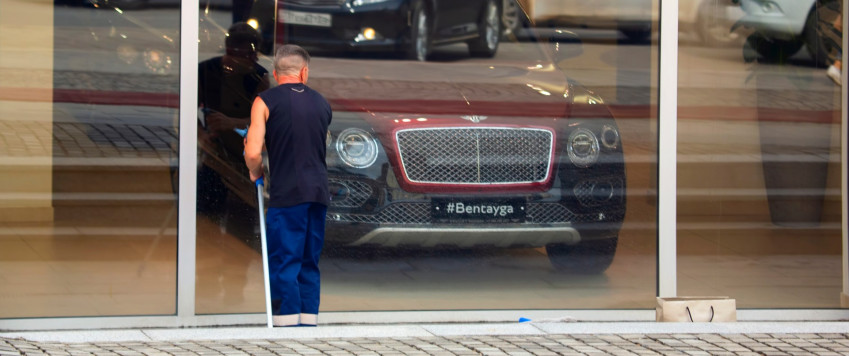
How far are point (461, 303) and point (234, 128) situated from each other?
1.73 metres

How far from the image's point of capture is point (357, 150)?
22.6 ft

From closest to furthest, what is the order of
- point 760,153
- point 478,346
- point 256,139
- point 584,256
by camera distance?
point 478,346, point 256,139, point 584,256, point 760,153

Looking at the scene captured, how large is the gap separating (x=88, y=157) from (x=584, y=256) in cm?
300

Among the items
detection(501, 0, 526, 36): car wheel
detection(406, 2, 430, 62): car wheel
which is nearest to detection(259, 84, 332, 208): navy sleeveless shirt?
detection(406, 2, 430, 62): car wheel

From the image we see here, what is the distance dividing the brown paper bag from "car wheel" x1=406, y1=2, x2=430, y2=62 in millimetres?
1978

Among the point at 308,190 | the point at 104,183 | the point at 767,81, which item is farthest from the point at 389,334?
the point at 767,81

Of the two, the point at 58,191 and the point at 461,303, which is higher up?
the point at 58,191

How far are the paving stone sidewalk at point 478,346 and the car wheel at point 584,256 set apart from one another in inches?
51.0

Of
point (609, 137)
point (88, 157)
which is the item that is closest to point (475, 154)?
point (609, 137)

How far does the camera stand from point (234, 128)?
6.95 m

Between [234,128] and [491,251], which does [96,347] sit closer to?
[234,128]

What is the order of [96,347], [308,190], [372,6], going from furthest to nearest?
[372,6] → [308,190] → [96,347]

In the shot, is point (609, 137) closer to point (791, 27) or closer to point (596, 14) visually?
point (596, 14)

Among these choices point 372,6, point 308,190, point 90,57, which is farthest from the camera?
point 372,6
